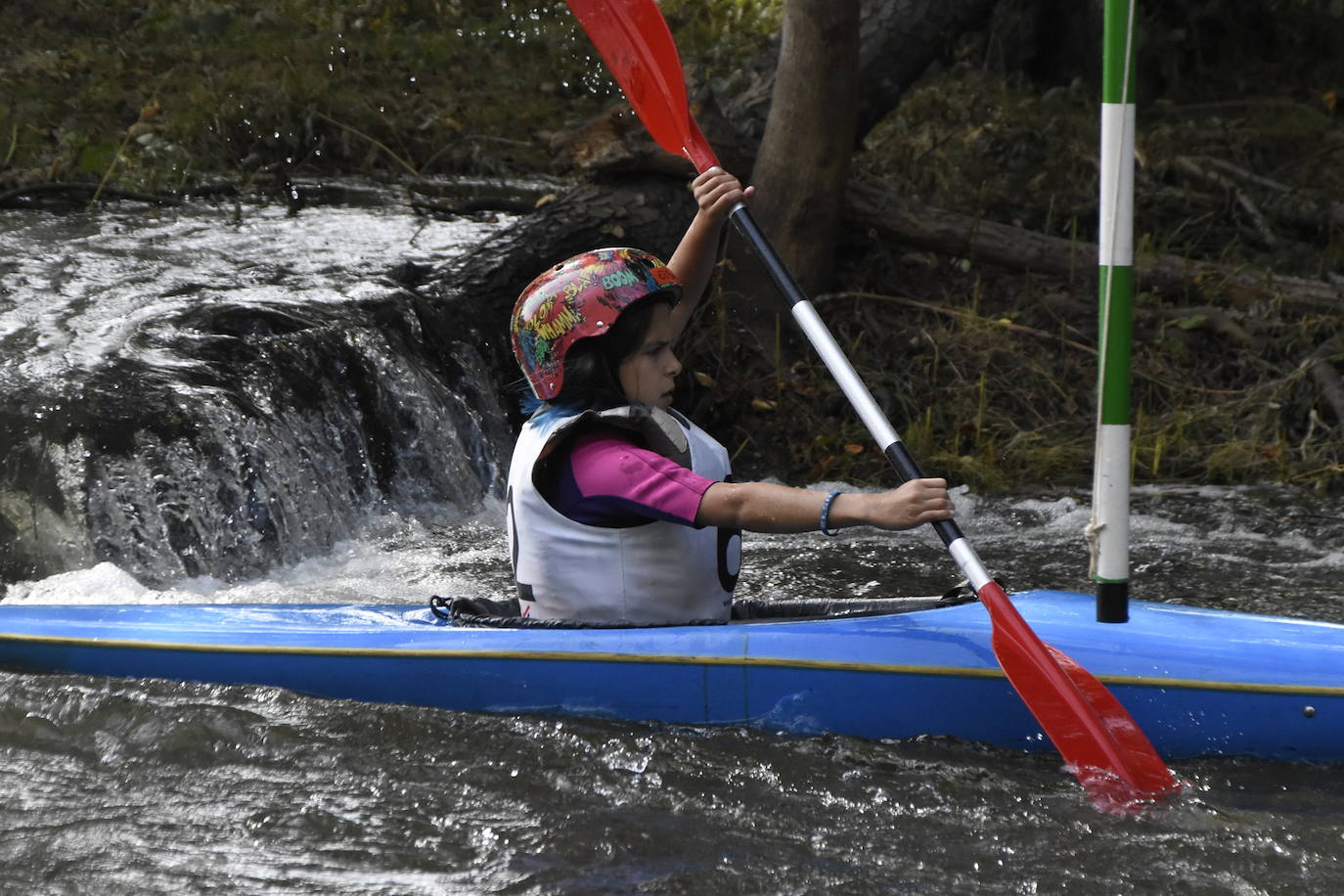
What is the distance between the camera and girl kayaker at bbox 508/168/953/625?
2668mm

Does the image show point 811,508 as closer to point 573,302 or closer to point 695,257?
point 573,302

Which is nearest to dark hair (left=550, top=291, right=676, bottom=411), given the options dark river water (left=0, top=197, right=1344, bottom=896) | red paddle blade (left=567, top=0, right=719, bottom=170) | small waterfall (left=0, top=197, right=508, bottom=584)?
dark river water (left=0, top=197, right=1344, bottom=896)

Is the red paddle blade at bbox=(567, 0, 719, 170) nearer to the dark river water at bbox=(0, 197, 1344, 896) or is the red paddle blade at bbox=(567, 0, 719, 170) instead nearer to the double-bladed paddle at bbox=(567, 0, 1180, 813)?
the double-bladed paddle at bbox=(567, 0, 1180, 813)

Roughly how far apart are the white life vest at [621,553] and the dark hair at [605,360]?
5 cm

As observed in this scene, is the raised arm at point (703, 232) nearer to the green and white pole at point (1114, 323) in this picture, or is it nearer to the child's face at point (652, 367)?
the child's face at point (652, 367)

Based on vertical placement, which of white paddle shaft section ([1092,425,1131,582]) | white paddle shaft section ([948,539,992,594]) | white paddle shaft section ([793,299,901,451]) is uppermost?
white paddle shaft section ([793,299,901,451])

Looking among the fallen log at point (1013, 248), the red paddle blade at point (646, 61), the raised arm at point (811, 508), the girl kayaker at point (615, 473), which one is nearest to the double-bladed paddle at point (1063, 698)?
the raised arm at point (811, 508)

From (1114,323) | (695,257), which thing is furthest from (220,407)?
(1114,323)

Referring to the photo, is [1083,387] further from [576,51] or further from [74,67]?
[74,67]

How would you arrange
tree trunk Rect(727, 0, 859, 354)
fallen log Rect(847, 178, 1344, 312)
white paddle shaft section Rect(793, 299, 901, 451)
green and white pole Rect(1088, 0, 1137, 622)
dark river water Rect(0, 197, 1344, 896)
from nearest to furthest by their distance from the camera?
1. dark river water Rect(0, 197, 1344, 896)
2. green and white pole Rect(1088, 0, 1137, 622)
3. white paddle shaft section Rect(793, 299, 901, 451)
4. tree trunk Rect(727, 0, 859, 354)
5. fallen log Rect(847, 178, 1344, 312)

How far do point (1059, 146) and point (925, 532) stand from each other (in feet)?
9.35

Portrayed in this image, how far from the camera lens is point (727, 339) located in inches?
219

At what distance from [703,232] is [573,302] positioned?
60 centimetres

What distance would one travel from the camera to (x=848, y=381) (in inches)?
116
